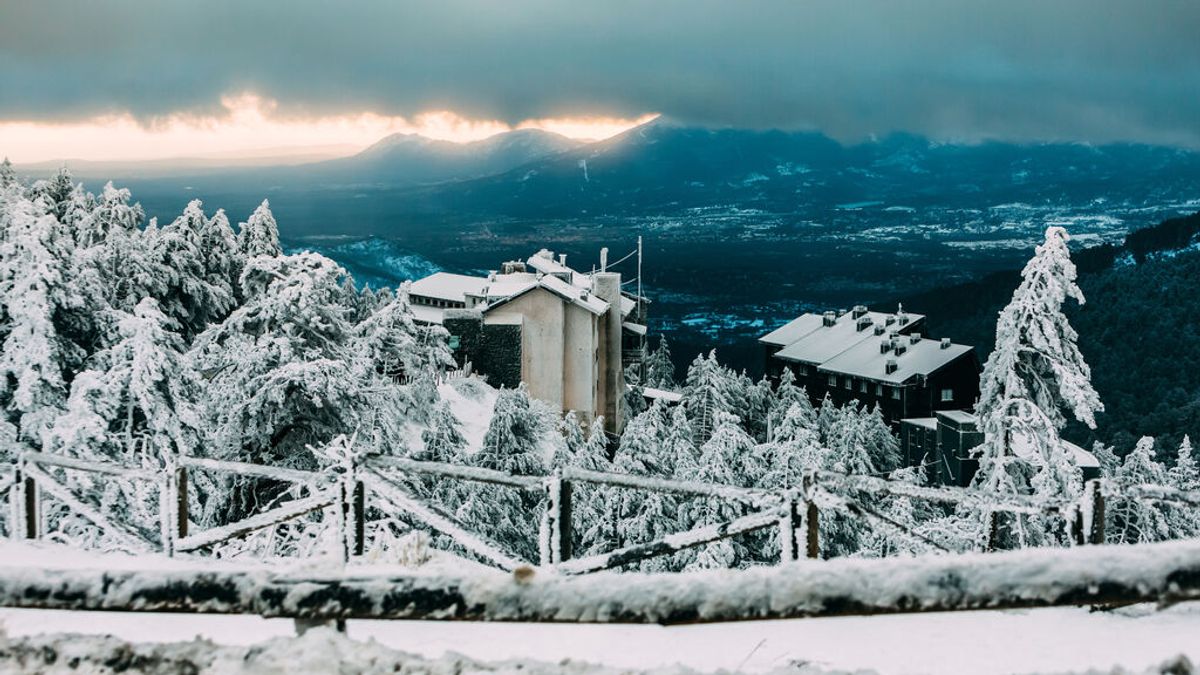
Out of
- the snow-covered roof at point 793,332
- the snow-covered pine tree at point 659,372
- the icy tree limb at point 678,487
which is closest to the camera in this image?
the icy tree limb at point 678,487

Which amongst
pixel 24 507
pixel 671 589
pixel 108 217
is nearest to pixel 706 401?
pixel 108 217

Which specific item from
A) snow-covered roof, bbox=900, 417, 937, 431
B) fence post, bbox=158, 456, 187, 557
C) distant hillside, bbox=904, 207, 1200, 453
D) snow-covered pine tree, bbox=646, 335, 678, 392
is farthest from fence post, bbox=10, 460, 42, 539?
snow-covered pine tree, bbox=646, 335, 678, 392

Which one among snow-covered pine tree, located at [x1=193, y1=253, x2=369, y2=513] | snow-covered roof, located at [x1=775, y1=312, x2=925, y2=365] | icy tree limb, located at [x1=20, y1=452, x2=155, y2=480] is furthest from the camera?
snow-covered roof, located at [x1=775, y1=312, x2=925, y2=365]

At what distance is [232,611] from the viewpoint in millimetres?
3006

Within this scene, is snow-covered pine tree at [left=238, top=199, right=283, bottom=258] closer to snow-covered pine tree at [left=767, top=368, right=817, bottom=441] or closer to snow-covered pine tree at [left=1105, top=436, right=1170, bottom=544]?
snow-covered pine tree at [left=767, top=368, right=817, bottom=441]

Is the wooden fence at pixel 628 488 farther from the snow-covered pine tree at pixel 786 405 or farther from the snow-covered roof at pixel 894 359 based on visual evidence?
the snow-covered roof at pixel 894 359

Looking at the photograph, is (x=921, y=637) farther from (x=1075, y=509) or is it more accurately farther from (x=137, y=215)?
(x=137, y=215)

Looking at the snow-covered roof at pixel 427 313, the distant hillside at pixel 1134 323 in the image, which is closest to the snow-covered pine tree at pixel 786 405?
the distant hillside at pixel 1134 323

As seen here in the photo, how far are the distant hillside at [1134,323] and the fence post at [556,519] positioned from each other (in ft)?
230

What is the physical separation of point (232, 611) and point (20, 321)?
2105 centimetres

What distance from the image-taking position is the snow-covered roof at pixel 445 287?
7344 centimetres

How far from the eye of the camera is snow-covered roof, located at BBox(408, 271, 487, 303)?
73.4 meters

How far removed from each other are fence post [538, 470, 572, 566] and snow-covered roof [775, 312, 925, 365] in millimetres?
74182

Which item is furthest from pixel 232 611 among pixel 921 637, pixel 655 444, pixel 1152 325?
pixel 1152 325
